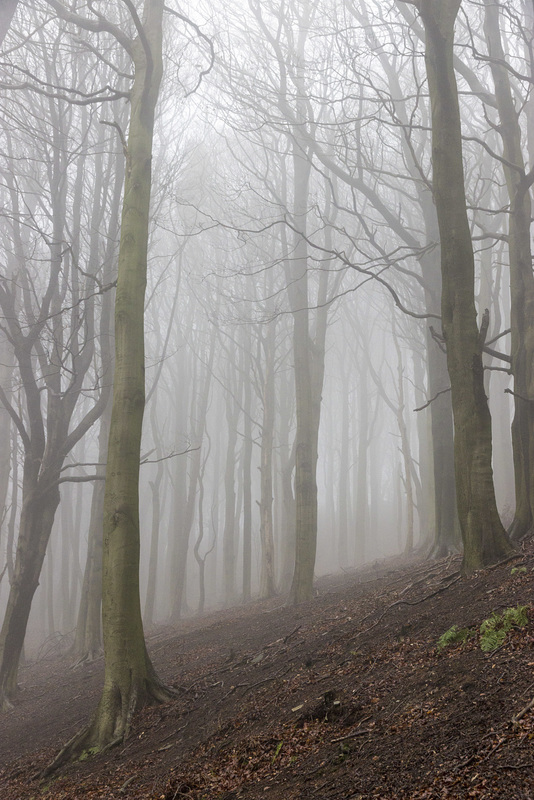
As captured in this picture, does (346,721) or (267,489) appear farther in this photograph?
(267,489)

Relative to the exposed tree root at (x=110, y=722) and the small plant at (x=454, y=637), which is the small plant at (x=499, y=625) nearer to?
the small plant at (x=454, y=637)

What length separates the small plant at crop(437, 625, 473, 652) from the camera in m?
3.56

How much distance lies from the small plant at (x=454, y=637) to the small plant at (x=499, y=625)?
130 mm

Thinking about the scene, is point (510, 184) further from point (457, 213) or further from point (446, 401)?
point (446, 401)

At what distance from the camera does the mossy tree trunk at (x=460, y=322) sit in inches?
191

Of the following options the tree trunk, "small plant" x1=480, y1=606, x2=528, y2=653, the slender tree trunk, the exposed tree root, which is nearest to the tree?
the tree trunk

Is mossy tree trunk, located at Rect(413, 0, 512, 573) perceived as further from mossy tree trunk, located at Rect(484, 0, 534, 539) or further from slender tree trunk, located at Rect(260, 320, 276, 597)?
slender tree trunk, located at Rect(260, 320, 276, 597)

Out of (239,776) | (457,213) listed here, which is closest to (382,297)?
(457,213)

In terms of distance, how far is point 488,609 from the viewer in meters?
3.76

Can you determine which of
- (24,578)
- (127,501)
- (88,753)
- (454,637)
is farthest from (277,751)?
(24,578)

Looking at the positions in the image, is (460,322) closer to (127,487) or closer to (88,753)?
(127,487)

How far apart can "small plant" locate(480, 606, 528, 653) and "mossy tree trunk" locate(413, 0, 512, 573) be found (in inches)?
53.8

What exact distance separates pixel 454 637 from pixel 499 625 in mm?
304

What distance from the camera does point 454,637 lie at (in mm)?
3613
